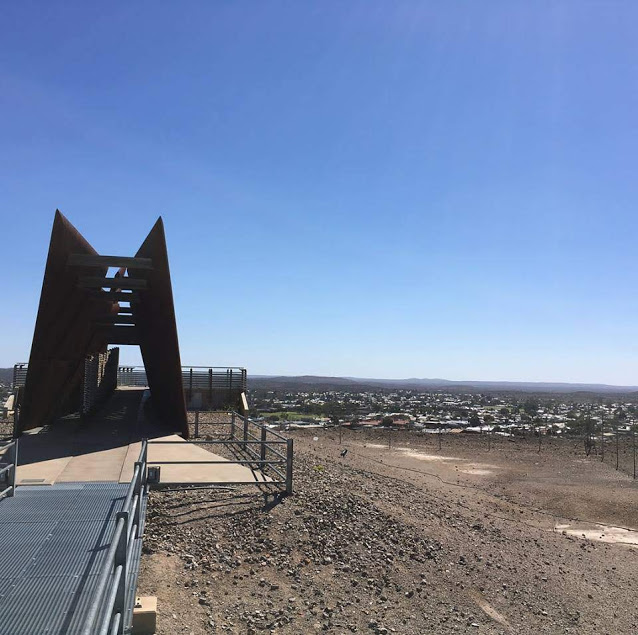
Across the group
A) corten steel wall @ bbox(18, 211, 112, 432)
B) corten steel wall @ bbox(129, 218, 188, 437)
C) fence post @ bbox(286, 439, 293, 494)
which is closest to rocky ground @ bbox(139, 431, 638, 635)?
fence post @ bbox(286, 439, 293, 494)

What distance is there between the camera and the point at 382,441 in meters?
40.6

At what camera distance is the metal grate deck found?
4.04 metres

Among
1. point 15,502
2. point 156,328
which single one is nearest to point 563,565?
point 15,502

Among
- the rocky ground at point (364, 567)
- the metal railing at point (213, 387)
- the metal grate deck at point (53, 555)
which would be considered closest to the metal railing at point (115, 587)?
the metal grate deck at point (53, 555)

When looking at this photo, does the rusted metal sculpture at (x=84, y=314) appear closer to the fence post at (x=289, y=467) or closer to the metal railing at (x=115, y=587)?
the fence post at (x=289, y=467)

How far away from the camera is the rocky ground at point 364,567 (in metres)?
7.57

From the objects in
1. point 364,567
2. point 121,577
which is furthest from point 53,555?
point 364,567

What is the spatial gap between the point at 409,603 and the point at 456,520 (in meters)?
5.33

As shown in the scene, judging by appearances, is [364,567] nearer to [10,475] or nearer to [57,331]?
[10,475]

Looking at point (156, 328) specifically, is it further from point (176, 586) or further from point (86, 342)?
point (176, 586)

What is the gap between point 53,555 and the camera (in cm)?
533

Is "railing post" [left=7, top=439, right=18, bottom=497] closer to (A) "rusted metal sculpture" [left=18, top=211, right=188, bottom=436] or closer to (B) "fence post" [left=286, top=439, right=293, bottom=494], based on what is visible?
(B) "fence post" [left=286, top=439, right=293, bottom=494]

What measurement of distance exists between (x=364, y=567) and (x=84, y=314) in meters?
12.1

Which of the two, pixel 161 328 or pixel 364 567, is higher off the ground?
pixel 161 328
